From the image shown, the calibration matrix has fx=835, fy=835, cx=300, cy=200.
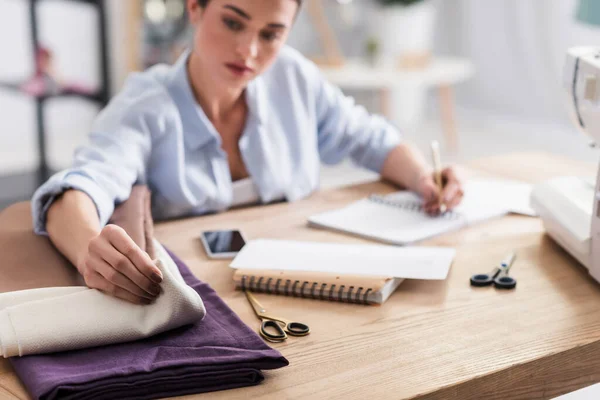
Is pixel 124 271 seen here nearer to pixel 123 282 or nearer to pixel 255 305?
pixel 123 282

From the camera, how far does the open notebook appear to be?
161cm

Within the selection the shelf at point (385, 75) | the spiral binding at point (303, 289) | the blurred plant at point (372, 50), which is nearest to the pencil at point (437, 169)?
the spiral binding at point (303, 289)

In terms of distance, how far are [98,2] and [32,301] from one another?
3.80 metres

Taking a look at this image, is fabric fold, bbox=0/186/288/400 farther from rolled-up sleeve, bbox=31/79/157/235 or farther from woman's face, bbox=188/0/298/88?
woman's face, bbox=188/0/298/88

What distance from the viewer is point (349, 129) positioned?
6.89 feet

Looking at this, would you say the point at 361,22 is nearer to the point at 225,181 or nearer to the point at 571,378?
the point at 225,181

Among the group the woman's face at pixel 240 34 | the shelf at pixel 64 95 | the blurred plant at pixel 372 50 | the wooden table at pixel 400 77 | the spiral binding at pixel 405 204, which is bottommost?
the shelf at pixel 64 95

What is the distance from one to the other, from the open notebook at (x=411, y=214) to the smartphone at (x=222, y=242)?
179 millimetres

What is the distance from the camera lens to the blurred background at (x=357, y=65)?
4.43m

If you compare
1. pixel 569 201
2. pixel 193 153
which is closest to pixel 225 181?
pixel 193 153

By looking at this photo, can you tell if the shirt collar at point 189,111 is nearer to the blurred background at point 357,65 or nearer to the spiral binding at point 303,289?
the spiral binding at point 303,289

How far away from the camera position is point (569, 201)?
1533mm

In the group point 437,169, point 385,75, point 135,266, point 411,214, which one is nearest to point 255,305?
point 135,266

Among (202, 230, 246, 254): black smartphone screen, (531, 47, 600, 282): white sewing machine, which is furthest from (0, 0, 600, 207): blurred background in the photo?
(531, 47, 600, 282): white sewing machine
